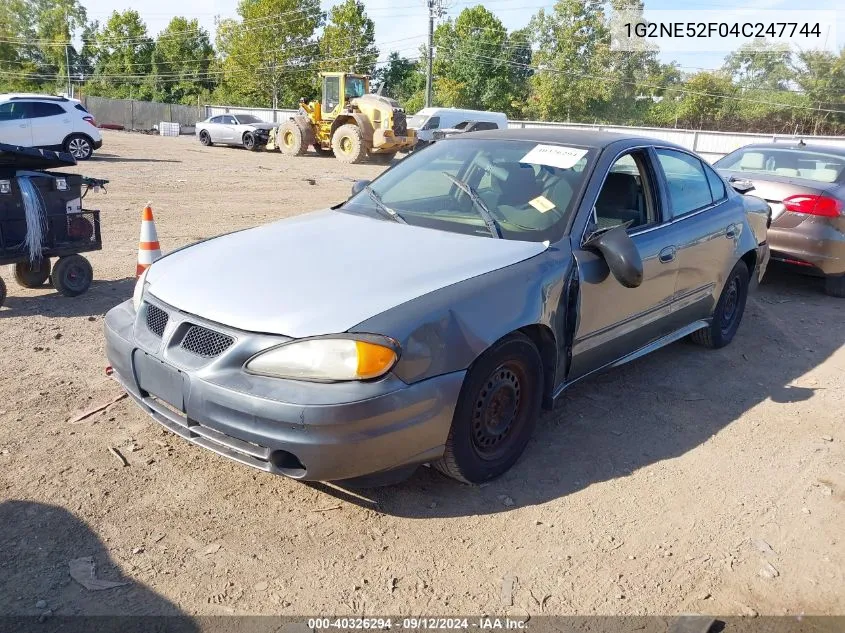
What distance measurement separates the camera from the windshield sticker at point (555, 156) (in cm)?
400

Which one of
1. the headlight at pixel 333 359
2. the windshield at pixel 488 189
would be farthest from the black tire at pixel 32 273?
the headlight at pixel 333 359

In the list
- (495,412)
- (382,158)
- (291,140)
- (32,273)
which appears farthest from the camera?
(291,140)

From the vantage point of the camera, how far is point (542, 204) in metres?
3.83

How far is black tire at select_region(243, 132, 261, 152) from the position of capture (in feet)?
95.4

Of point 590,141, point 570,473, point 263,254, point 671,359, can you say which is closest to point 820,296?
point 671,359

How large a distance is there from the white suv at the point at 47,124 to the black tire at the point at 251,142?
32.9 feet

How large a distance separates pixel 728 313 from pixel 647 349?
4.79ft

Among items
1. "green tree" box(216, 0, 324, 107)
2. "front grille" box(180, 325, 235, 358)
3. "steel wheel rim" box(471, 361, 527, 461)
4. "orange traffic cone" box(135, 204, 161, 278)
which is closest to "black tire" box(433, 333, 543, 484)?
"steel wheel rim" box(471, 361, 527, 461)

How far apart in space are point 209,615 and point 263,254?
168 cm

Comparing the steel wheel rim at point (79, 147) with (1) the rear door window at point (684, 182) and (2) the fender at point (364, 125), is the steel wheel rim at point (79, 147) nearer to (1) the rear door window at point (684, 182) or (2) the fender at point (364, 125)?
(2) the fender at point (364, 125)

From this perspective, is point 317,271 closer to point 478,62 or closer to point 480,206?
point 480,206

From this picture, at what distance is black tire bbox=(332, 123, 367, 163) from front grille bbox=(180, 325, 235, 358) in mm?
21184

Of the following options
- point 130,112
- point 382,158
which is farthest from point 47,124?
point 130,112

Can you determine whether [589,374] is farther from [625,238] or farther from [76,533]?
[76,533]
